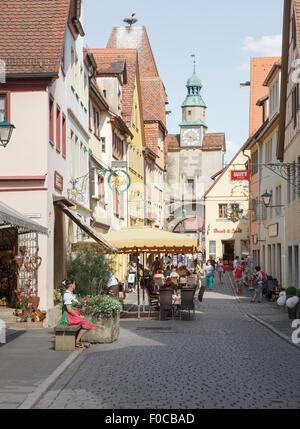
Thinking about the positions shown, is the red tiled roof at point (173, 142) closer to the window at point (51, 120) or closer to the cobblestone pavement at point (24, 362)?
the window at point (51, 120)

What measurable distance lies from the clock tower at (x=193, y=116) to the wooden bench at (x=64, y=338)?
95.3 metres

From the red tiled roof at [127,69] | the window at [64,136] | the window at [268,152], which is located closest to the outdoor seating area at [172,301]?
the window at [64,136]

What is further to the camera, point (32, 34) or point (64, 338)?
point (32, 34)

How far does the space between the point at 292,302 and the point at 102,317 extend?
7.38 m

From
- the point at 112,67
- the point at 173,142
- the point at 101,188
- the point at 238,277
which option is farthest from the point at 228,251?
the point at 101,188

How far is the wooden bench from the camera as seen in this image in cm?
1473

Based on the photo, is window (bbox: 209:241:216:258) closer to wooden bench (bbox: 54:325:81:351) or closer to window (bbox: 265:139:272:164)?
window (bbox: 265:139:272:164)

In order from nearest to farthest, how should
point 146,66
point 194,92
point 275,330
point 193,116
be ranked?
1. point 275,330
2. point 146,66
3. point 193,116
4. point 194,92

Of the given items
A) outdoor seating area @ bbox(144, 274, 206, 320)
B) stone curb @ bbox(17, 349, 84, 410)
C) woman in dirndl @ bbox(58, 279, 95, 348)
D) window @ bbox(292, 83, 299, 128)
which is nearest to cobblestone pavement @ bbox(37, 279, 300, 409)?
stone curb @ bbox(17, 349, 84, 410)

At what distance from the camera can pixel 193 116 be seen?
385 ft

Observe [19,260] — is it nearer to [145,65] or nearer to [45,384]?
[45,384]

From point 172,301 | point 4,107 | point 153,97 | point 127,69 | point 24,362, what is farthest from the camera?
point 153,97
